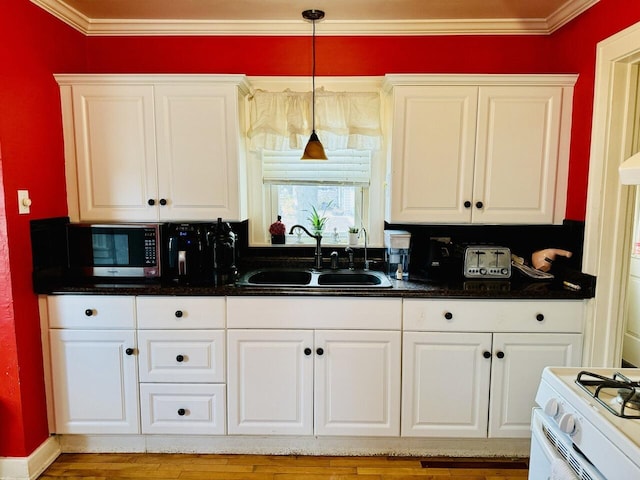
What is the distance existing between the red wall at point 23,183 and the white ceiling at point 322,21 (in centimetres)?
27

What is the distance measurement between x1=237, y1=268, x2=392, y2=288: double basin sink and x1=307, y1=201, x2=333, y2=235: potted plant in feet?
0.98

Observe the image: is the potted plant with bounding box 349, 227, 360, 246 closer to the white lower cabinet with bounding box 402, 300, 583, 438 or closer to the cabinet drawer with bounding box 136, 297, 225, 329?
the white lower cabinet with bounding box 402, 300, 583, 438

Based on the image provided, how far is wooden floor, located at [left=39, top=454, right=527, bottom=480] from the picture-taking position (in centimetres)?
209

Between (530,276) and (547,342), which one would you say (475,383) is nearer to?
(547,342)

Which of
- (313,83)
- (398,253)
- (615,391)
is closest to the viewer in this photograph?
(615,391)

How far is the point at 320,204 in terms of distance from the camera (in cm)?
279

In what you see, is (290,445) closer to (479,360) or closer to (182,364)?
(182,364)

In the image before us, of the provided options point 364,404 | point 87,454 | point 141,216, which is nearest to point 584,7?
point 364,404

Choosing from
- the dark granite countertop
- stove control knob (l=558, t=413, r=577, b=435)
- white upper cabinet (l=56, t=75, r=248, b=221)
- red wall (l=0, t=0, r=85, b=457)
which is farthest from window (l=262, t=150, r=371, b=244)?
stove control knob (l=558, t=413, r=577, b=435)

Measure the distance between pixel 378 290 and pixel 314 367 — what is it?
52cm

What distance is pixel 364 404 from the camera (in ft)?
7.07

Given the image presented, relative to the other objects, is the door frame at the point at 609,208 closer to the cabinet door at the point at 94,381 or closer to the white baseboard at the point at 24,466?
the cabinet door at the point at 94,381

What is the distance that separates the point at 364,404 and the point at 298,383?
0.36m

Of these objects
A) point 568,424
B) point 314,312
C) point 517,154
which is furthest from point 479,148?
point 568,424
